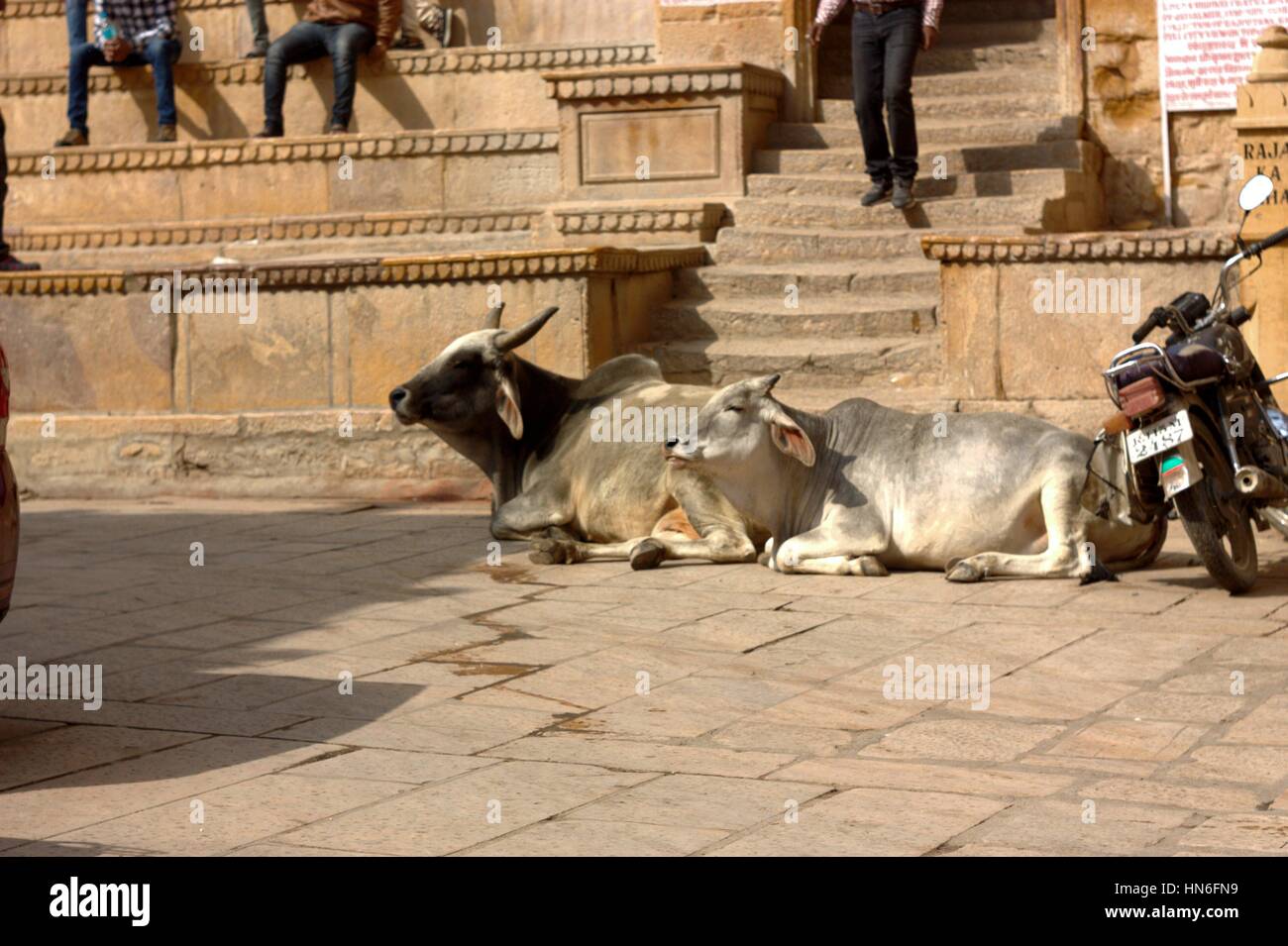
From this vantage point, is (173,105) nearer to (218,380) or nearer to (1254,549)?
(218,380)

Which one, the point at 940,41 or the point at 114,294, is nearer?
the point at 114,294

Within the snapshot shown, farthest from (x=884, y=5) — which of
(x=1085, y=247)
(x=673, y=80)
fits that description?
(x=1085, y=247)

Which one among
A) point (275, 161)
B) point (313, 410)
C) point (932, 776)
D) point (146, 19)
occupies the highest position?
point (146, 19)

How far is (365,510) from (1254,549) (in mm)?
5110

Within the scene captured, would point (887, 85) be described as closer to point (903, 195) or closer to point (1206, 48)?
point (903, 195)

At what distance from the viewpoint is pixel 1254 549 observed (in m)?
7.73

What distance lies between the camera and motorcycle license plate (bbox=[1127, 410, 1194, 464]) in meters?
7.41

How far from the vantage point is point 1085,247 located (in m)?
10.2

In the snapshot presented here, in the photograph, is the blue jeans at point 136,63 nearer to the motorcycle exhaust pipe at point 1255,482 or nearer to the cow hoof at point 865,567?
the cow hoof at point 865,567

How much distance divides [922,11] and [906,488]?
499cm

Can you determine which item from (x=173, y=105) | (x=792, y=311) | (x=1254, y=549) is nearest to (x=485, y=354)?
(x=792, y=311)
